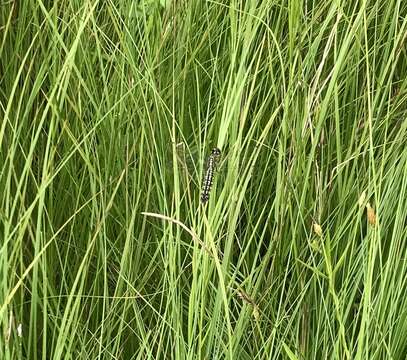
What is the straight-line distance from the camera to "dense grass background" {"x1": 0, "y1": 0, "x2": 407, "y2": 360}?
3.28ft

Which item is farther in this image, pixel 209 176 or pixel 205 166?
pixel 205 166

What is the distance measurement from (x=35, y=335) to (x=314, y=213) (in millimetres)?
418

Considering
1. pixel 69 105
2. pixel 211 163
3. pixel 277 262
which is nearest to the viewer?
pixel 211 163

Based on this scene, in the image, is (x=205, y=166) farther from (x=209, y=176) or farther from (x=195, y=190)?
(x=209, y=176)

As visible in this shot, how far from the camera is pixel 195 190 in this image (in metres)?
1.14

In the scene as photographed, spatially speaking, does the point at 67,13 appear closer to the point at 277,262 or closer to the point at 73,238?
the point at 73,238

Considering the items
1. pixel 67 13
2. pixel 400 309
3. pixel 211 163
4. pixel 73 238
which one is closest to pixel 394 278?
pixel 400 309

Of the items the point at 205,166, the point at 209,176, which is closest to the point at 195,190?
the point at 205,166

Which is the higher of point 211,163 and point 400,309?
point 211,163

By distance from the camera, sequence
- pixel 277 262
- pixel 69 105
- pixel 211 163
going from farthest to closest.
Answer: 1. pixel 69 105
2. pixel 277 262
3. pixel 211 163

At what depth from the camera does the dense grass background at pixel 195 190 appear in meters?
1.00

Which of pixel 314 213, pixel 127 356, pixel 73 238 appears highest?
pixel 314 213

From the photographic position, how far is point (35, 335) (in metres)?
1.01

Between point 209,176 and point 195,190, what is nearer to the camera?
point 209,176
